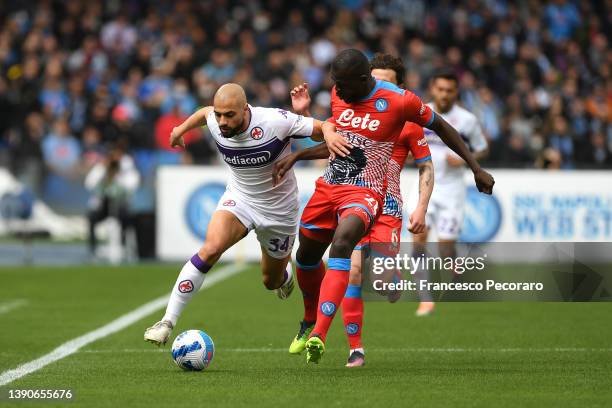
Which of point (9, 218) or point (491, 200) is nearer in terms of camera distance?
point (491, 200)

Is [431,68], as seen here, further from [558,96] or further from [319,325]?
[319,325]

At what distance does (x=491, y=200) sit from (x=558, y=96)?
20.1 ft

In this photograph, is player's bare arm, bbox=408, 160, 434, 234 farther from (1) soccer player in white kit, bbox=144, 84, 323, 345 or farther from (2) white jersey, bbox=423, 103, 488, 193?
(2) white jersey, bbox=423, 103, 488, 193

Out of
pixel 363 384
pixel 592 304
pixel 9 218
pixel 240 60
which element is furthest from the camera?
pixel 240 60

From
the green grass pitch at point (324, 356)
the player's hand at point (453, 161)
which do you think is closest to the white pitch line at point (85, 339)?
the green grass pitch at point (324, 356)

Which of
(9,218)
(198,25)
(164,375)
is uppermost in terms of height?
(198,25)

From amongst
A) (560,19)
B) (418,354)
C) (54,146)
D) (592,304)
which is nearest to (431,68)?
(560,19)

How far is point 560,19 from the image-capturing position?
28328 millimetres

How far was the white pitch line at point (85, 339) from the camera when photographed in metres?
8.51

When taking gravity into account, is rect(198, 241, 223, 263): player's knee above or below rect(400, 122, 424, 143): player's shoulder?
below

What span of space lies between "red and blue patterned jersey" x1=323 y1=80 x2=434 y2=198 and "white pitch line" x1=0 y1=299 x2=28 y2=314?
19.7ft

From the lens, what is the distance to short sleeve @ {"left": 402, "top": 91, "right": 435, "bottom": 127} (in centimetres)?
881

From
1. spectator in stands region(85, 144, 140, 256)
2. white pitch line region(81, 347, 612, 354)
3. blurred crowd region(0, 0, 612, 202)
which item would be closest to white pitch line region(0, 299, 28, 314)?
white pitch line region(81, 347, 612, 354)

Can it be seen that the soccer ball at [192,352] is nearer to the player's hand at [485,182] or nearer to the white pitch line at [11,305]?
the player's hand at [485,182]
